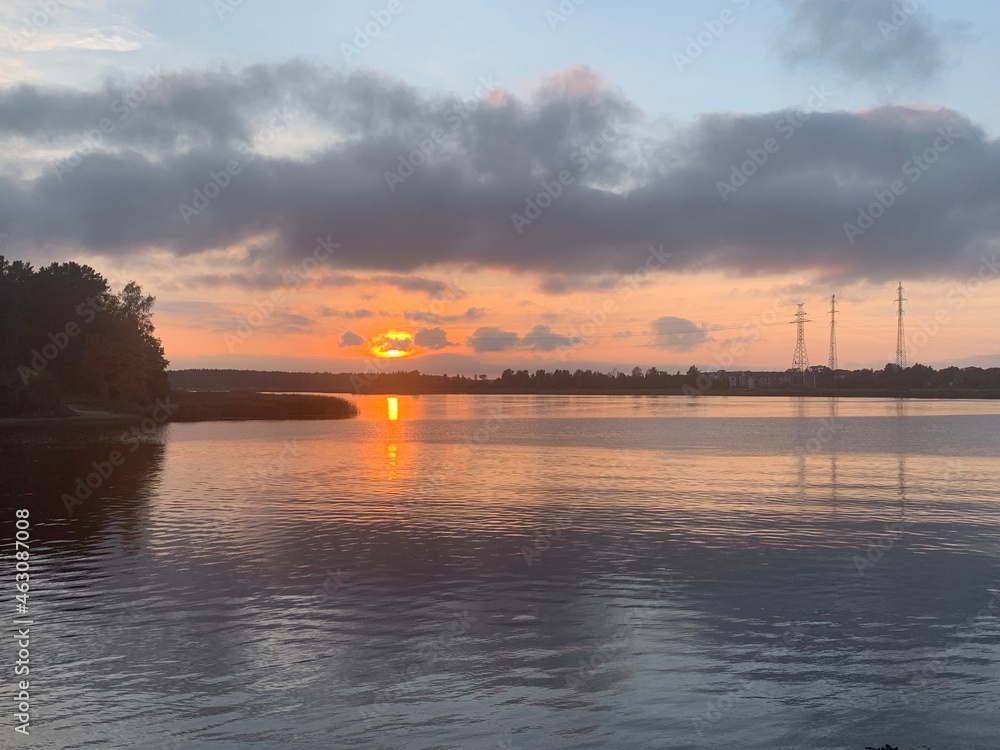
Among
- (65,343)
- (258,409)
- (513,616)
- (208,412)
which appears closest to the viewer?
(513,616)

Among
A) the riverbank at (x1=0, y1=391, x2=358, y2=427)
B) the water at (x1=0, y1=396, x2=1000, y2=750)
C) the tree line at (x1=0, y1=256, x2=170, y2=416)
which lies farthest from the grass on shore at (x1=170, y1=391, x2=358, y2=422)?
the water at (x1=0, y1=396, x2=1000, y2=750)

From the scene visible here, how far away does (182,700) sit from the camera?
15742 mm

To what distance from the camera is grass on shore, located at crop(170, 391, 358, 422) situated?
140 metres

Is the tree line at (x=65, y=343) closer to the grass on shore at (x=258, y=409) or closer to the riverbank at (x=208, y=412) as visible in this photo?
the riverbank at (x=208, y=412)

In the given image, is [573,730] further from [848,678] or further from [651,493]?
[651,493]

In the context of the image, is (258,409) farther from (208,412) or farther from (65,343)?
(65,343)

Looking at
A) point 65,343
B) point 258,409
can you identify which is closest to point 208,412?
point 258,409

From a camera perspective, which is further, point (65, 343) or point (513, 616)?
point (65, 343)

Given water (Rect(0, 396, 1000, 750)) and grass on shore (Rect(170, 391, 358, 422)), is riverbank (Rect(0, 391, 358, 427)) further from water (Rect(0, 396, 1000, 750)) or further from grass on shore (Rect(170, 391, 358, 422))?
water (Rect(0, 396, 1000, 750))

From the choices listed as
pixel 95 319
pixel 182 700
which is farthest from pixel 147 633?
pixel 95 319

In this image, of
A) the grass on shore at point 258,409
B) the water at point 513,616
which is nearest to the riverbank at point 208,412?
the grass on shore at point 258,409

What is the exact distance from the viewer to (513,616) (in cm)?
2147

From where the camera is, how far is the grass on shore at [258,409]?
140 metres

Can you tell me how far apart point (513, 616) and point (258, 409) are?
131 metres
